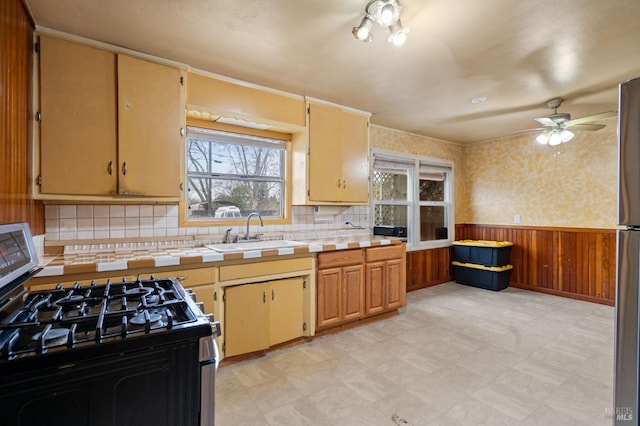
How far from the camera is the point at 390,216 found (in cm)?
462

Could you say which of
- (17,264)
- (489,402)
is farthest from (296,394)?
(17,264)

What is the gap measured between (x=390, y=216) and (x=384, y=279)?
57.7 inches

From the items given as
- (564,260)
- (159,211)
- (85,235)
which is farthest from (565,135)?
(85,235)

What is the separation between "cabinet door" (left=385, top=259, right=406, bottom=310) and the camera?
3400 mm

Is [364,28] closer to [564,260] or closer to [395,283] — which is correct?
[395,283]

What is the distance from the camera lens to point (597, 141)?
13.1 feet

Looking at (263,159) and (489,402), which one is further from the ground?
(263,159)

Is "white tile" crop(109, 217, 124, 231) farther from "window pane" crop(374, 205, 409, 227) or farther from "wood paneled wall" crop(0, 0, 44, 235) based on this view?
"window pane" crop(374, 205, 409, 227)

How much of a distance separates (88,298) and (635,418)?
1.82m

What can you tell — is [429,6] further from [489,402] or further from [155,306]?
[489,402]

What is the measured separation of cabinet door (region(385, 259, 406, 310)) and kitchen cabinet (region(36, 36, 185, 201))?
2275 mm

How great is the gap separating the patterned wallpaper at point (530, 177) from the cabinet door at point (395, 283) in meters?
1.73

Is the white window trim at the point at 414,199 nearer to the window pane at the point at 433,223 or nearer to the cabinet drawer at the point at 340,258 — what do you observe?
the window pane at the point at 433,223

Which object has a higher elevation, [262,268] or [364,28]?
[364,28]
